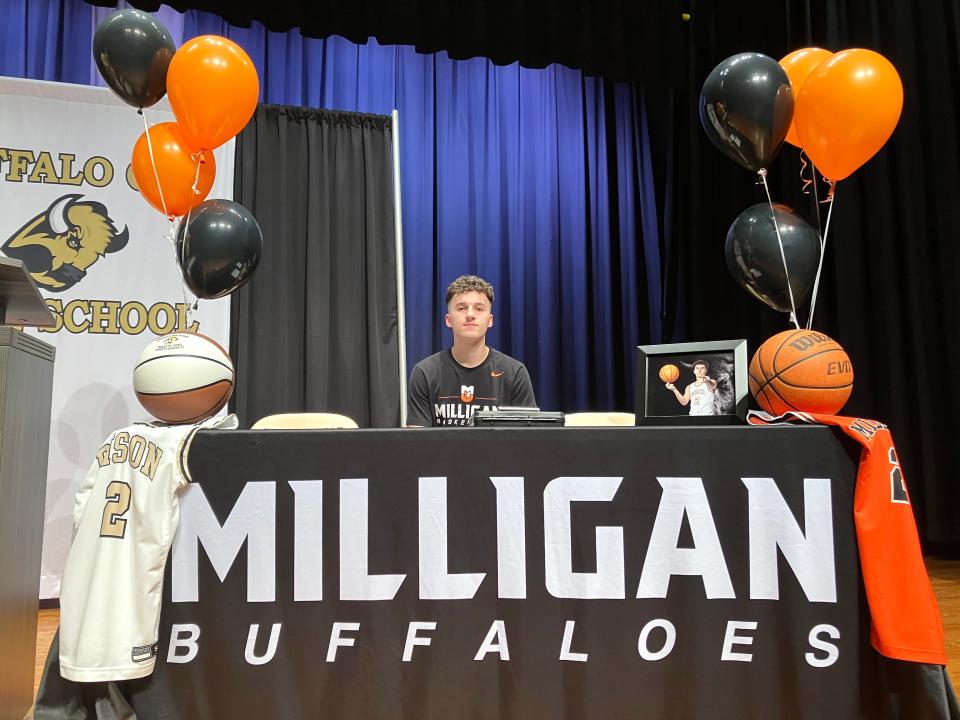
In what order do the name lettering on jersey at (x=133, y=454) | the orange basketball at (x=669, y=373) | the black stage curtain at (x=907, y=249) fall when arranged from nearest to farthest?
the name lettering on jersey at (x=133, y=454) → the orange basketball at (x=669, y=373) → the black stage curtain at (x=907, y=249)

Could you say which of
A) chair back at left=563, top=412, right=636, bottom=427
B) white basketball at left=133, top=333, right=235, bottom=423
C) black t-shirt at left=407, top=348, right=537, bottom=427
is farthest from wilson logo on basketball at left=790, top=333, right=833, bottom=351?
white basketball at left=133, top=333, right=235, bottom=423

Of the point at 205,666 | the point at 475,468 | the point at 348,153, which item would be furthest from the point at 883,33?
the point at 205,666

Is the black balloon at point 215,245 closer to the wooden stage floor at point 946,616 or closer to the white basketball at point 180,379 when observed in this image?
the white basketball at point 180,379

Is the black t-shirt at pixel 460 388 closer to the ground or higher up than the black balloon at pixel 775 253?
closer to the ground

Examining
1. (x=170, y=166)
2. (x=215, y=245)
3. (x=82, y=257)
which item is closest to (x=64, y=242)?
(x=82, y=257)

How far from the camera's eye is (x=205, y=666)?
5.43 ft

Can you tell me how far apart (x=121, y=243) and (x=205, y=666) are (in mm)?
2788

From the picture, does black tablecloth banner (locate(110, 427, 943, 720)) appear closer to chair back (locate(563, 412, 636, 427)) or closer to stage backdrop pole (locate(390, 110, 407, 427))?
chair back (locate(563, 412, 636, 427))

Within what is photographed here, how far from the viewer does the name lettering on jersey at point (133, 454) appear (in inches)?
66.2

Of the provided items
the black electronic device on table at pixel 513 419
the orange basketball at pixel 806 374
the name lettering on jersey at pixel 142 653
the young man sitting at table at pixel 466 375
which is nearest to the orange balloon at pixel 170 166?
the young man sitting at table at pixel 466 375

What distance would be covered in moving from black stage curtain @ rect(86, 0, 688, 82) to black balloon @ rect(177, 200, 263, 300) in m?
2.27

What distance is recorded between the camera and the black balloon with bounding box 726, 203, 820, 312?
205 cm

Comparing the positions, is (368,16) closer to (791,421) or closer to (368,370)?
(368,370)

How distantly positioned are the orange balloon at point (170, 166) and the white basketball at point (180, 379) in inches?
33.3
